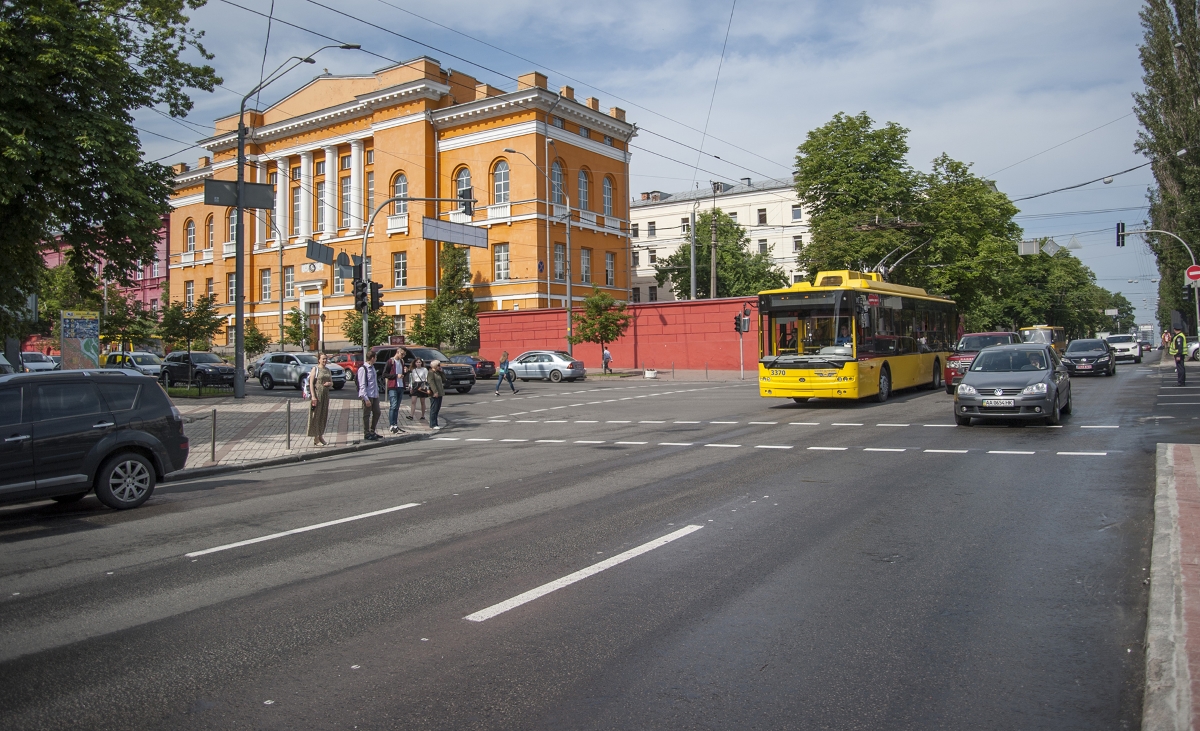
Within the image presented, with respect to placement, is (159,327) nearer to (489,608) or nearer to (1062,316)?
(489,608)

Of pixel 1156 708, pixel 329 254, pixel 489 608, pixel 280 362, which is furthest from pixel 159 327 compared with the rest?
pixel 1156 708

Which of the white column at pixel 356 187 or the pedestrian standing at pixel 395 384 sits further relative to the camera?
the white column at pixel 356 187

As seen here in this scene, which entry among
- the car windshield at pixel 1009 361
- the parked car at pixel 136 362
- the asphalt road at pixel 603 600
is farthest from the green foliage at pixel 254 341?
the car windshield at pixel 1009 361

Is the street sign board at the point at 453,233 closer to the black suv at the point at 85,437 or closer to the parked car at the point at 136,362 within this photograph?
the parked car at the point at 136,362

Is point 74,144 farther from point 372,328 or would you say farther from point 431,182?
point 431,182

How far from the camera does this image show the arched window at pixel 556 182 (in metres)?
51.2

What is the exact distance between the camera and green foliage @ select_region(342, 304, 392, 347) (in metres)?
50.7

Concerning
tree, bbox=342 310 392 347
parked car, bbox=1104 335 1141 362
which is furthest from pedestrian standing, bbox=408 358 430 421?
parked car, bbox=1104 335 1141 362

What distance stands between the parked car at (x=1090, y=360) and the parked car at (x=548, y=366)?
68.2 ft

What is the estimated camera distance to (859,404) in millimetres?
21062

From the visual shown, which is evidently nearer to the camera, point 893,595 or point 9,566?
point 893,595

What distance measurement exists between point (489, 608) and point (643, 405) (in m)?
18.1

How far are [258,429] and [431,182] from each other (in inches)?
1443

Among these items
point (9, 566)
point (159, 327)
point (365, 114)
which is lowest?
point (9, 566)
